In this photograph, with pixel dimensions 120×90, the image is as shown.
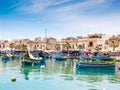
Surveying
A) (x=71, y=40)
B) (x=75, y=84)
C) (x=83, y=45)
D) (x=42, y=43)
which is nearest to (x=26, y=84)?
(x=75, y=84)

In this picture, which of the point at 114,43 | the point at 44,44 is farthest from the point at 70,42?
the point at 114,43

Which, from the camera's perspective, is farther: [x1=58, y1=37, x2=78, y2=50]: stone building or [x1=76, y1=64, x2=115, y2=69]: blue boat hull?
[x1=58, y1=37, x2=78, y2=50]: stone building

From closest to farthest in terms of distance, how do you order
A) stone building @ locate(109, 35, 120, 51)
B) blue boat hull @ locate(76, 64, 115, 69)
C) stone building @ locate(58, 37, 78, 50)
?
blue boat hull @ locate(76, 64, 115, 69), stone building @ locate(109, 35, 120, 51), stone building @ locate(58, 37, 78, 50)

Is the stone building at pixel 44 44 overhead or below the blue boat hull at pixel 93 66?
overhead

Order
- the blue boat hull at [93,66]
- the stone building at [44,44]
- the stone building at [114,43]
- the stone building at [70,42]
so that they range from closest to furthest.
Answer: the blue boat hull at [93,66], the stone building at [114,43], the stone building at [70,42], the stone building at [44,44]

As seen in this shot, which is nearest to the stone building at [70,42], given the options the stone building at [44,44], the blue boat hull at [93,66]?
the stone building at [44,44]

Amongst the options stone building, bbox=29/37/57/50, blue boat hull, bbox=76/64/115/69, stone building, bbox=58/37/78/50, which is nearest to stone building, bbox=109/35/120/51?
stone building, bbox=58/37/78/50

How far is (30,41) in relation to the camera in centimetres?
17812

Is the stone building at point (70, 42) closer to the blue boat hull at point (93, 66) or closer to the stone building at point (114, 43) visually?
the stone building at point (114, 43)

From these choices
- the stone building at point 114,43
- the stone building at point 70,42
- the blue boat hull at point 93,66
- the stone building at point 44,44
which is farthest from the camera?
the stone building at point 44,44

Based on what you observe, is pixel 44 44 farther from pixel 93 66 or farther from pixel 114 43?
pixel 93 66

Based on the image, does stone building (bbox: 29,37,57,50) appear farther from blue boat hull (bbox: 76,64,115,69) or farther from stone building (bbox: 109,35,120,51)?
blue boat hull (bbox: 76,64,115,69)

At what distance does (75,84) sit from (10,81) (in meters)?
8.78

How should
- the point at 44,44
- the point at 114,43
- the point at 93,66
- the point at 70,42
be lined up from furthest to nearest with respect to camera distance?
the point at 44,44
the point at 70,42
the point at 114,43
the point at 93,66
